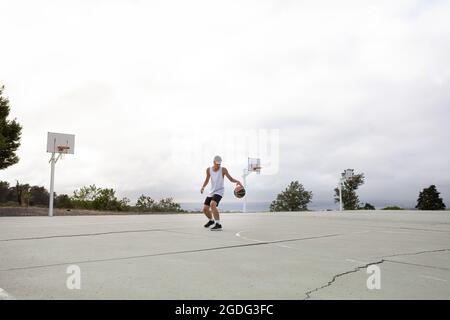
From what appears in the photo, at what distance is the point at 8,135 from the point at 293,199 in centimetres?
3999

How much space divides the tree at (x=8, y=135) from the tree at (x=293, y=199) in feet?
126

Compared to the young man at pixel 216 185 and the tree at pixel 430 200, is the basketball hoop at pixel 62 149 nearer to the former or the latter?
the young man at pixel 216 185

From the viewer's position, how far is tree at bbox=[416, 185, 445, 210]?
5281 centimetres

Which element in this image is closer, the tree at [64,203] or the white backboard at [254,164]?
the tree at [64,203]

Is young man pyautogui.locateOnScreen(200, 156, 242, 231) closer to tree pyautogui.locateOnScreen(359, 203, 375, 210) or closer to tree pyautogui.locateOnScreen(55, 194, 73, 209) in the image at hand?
tree pyautogui.locateOnScreen(55, 194, 73, 209)

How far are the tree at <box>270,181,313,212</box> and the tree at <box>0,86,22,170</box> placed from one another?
3845 cm

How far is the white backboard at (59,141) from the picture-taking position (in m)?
22.5

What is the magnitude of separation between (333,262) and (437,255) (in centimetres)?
213

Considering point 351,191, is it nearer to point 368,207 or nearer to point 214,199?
point 368,207

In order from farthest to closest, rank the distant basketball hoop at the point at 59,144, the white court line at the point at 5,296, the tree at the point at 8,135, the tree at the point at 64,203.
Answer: the tree at the point at 64,203
the tree at the point at 8,135
the distant basketball hoop at the point at 59,144
the white court line at the point at 5,296

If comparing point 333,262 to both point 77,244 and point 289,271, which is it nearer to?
point 289,271

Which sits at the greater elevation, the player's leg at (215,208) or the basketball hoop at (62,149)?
the basketball hoop at (62,149)

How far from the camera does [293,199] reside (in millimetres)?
57469

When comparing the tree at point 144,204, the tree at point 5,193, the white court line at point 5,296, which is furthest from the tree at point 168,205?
the white court line at point 5,296
